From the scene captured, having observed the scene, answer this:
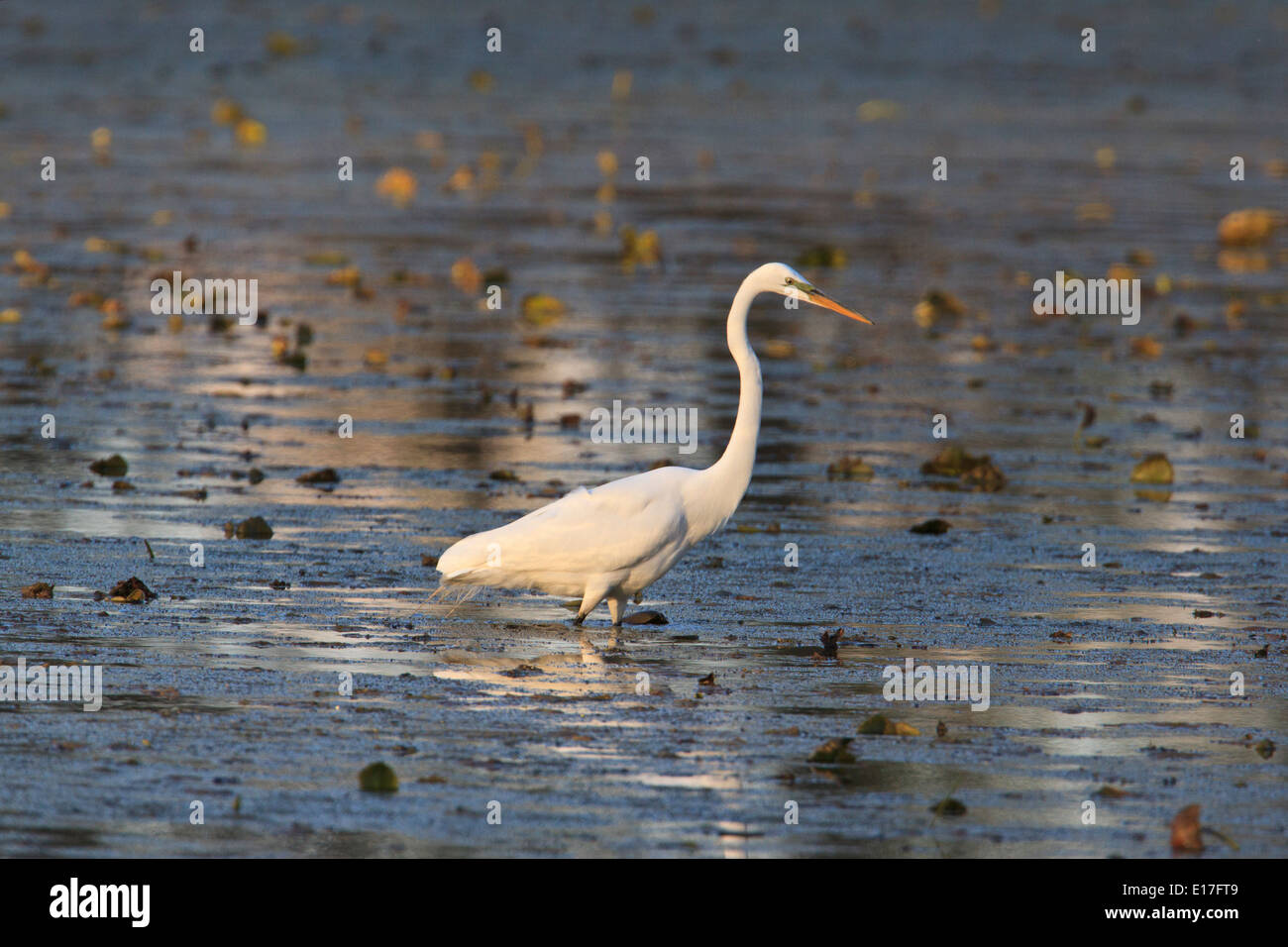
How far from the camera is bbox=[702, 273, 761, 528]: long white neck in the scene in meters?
10.3

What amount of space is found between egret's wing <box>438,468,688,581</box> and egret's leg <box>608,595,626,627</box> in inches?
15.5

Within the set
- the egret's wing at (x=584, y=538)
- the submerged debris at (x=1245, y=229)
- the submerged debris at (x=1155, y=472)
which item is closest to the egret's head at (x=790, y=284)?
the egret's wing at (x=584, y=538)

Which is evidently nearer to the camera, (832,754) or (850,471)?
(832,754)

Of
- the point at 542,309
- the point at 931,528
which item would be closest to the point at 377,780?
the point at 931,528

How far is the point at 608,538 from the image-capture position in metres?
9.76

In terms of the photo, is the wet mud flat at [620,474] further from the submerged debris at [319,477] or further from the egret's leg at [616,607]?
the egret's leg at [616,607]

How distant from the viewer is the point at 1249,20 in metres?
56.8

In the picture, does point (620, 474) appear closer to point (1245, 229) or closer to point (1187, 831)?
point (1187, 831)

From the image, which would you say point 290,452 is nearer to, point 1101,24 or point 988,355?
point 988,355

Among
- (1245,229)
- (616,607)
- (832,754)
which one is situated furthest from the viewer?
(1245,229)

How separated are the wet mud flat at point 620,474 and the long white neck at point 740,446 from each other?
24.8 inches

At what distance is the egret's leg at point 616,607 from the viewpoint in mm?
10180

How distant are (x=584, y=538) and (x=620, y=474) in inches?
145
